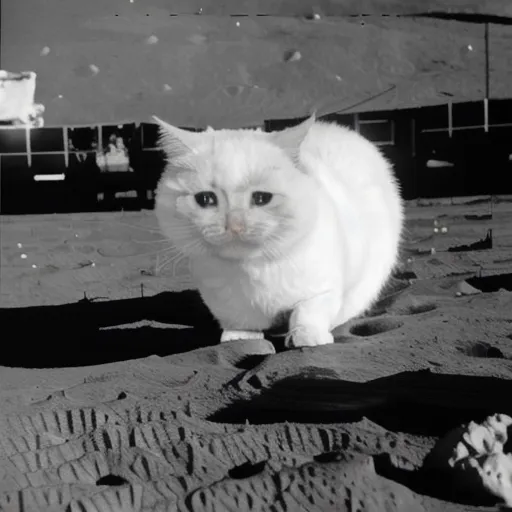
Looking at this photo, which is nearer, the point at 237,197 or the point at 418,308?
the point at 237,197

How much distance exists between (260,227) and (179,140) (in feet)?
0.90

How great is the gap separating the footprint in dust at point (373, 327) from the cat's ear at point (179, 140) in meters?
0.54

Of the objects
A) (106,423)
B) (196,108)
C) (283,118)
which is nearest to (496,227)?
(283,118)

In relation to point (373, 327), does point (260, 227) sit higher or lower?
higher

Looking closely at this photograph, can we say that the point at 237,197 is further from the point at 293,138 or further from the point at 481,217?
the point at 481,217

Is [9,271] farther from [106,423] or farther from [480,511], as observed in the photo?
[480,511]

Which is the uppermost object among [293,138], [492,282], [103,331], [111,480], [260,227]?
[293,138]

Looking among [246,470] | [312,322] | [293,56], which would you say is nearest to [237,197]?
[312,322]

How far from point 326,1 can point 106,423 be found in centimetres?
101

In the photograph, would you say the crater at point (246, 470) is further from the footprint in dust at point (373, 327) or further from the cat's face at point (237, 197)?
the footprint in dust at point (373, 327)

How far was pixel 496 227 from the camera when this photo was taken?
63.2 inches

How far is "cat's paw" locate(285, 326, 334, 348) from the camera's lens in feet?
4.84

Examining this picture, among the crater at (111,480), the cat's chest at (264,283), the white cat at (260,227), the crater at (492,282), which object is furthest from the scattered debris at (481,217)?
the crater at (111,480)

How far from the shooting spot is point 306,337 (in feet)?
4.85
